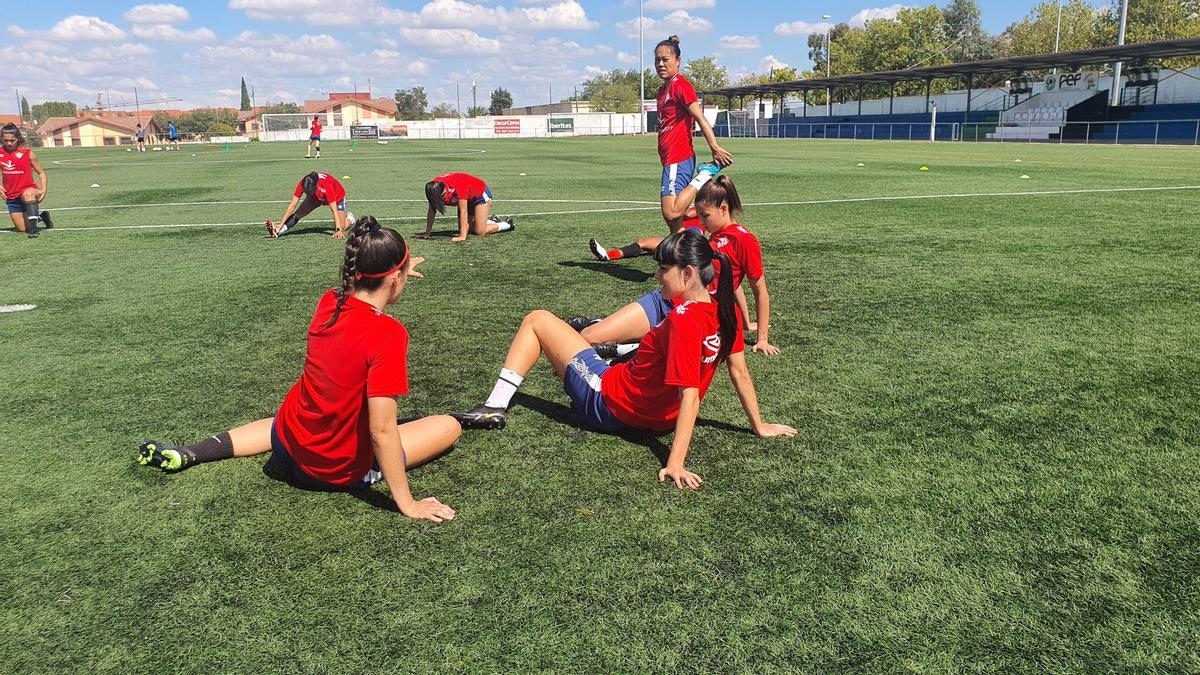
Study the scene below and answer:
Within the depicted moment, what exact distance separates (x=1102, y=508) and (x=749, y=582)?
1613mm

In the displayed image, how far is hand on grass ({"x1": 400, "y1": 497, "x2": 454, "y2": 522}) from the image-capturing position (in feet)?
10.8

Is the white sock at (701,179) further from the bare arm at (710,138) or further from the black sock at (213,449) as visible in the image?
the black sock at (213,449)

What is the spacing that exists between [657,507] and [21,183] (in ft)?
46.9

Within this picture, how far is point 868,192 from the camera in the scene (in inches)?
634

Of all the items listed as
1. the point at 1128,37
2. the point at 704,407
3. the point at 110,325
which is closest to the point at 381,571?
the point at 704,407

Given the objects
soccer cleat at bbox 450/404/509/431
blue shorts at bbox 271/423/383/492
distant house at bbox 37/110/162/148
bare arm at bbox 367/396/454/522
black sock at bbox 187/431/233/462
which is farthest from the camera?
distant house at bbox 37/110/162/148

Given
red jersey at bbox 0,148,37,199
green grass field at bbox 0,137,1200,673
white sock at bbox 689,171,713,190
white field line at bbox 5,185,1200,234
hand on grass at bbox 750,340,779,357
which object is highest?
red jersey at bbox 0,148,37,199

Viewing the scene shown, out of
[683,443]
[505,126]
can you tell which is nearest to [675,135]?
[683,443]

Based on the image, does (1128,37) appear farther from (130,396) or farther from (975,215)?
(130,396)

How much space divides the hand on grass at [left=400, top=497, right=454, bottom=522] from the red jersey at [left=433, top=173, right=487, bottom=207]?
818 centimetres

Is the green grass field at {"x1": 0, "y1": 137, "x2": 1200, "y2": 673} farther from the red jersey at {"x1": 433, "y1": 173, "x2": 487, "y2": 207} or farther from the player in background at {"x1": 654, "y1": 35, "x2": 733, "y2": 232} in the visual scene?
the red jersey at {"x1": 433, "y1": 173, "x2": 487, "y2": 207}

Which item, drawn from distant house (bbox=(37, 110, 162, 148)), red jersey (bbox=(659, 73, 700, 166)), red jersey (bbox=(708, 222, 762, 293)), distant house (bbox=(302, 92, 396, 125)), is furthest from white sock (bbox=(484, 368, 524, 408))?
distant house (bbox=(37, 110, 162, 148))

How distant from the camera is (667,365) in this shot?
3.62 metres

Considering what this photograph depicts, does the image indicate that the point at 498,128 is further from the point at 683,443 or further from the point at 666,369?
the point at 683,443
